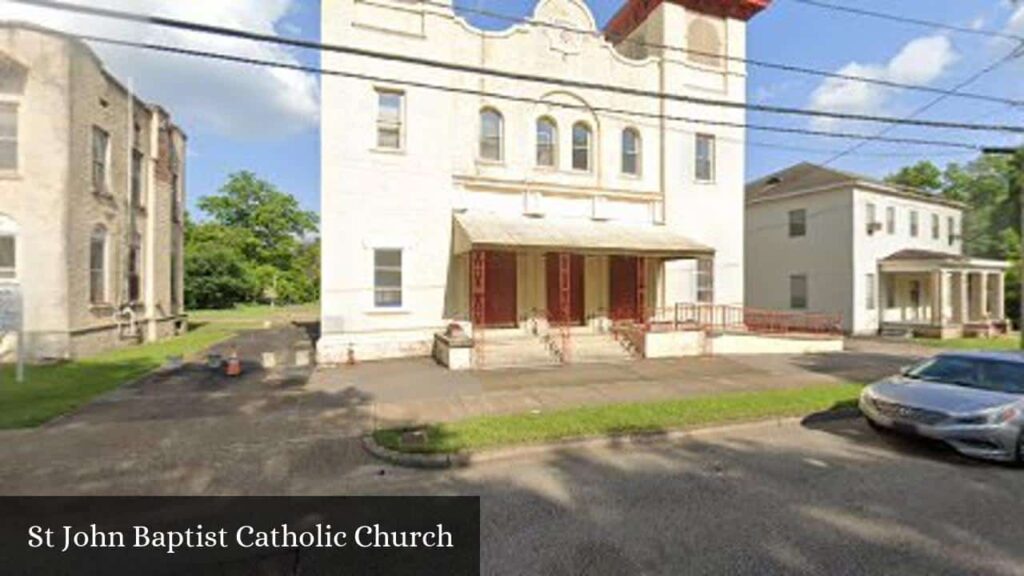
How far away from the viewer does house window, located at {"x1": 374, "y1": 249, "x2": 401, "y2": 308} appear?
14.3 m

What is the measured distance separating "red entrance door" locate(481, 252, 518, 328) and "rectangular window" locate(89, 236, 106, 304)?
11889mm

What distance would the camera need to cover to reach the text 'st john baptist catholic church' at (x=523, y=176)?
14031 millimetres

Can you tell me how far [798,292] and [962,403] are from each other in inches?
831

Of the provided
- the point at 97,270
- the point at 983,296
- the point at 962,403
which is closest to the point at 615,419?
the point at 962,403

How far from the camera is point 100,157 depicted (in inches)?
646

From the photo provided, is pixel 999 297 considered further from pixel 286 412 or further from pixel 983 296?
pixel 286 412

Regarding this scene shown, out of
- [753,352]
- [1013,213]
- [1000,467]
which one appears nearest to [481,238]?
[753,352]

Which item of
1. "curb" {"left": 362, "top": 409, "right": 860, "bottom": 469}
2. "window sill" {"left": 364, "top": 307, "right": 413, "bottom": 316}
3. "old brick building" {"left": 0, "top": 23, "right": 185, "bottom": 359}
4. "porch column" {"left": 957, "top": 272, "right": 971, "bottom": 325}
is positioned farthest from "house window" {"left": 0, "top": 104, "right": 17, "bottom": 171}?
"porch column" {"left": 957, "top": 272, "right": 971, "bottom": 325}

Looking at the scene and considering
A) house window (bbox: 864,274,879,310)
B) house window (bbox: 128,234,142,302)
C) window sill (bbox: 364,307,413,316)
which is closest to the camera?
window sill (bbox: 364,307,413,316)

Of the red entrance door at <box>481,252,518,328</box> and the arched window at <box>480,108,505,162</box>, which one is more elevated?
the arched window at <box>480,108,505,162</box>

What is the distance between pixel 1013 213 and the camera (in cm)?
4253

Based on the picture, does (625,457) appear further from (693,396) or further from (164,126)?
(164,126)

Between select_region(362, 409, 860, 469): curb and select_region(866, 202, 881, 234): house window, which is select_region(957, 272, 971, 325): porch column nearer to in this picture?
select_region(866, 202, 881, 234): house window

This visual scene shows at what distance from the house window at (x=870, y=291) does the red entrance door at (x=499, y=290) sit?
736 inches
